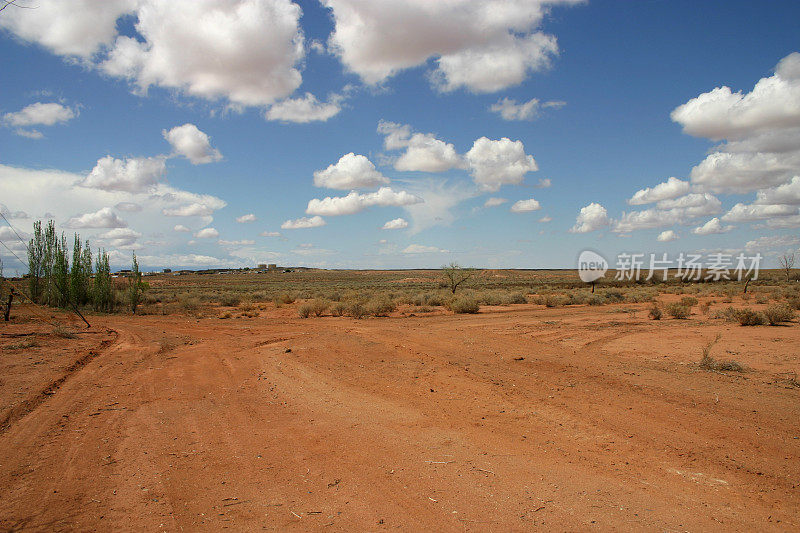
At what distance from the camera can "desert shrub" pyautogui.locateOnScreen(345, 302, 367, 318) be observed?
79.5 feet

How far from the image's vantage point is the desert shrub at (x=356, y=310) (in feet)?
79.5

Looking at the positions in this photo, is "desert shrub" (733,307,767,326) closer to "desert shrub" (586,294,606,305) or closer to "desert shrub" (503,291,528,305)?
"desert shrub" (586,294,606,305)

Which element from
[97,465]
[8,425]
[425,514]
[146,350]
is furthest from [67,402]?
[425,514]

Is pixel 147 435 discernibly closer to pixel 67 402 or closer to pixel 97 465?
pixel 97 465

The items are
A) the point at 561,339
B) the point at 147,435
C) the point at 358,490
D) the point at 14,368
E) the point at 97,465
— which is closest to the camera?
the point at 358,490

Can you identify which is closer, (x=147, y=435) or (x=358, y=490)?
(x=358, y=490)

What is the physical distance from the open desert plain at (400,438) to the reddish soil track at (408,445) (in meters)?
0.03

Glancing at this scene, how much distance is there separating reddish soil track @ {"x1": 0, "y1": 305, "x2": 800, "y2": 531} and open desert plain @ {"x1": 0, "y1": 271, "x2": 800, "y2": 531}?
1.1 inches

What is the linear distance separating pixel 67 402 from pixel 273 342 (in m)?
7.29

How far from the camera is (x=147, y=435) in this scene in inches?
250

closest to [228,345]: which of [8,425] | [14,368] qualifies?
[14,368]

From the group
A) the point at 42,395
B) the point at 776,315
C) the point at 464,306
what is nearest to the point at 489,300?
the point at 464,306

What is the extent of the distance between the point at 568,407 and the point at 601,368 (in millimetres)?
3421

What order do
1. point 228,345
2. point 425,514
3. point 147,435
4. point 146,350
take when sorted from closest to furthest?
point 425,514 < point 147,435 < point 146,350 < point 228,345
